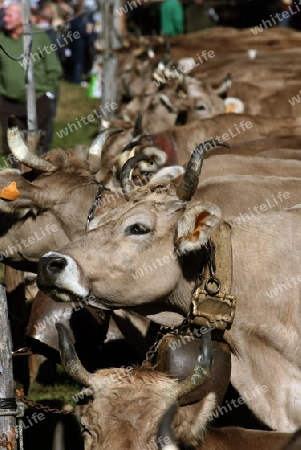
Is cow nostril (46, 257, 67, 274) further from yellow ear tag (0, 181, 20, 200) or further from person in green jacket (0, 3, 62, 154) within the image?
person in green jacket (0, 3, 62, 154)

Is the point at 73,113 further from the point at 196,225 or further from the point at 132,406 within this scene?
the point at 132,406

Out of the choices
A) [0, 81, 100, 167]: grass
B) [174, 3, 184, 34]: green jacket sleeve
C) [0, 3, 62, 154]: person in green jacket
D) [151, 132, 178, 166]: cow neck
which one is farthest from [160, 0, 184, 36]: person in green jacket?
[151, 132, 178, 166]: cow neck

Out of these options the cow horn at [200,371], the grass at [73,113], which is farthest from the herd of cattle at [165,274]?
the grass at [73,113]

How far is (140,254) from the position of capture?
5625 mm

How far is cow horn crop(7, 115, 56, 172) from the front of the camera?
7.37 metres

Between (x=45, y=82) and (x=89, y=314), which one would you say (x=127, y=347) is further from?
(x=45, y=82)

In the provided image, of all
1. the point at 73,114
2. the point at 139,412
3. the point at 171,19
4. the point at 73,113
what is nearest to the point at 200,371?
the point at 139,412

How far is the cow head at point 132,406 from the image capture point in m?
4.38

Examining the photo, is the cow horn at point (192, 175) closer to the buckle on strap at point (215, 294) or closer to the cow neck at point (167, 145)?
the buckle on strap at point (215, 294)

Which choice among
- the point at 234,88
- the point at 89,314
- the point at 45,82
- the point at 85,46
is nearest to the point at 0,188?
the point at 89,314

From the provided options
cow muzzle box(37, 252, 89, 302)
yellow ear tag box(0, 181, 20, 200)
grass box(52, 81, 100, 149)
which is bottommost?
grass box(52, 81, 100, 149)

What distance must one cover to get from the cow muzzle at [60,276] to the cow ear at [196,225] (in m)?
0.62

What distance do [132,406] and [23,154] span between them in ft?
11.0

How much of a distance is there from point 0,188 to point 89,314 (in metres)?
1.20
